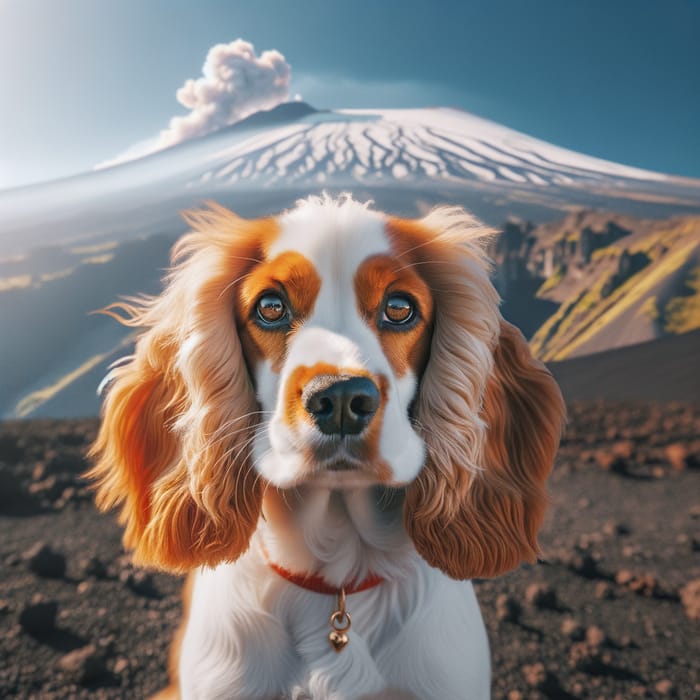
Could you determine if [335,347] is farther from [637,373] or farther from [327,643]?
[637,373]

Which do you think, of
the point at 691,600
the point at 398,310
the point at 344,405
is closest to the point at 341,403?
the point at 344,405

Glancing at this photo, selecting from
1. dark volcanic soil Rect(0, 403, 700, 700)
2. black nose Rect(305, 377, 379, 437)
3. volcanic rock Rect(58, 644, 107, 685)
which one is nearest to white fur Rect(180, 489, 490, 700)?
black nose Rect(305, 377, 379, 437)

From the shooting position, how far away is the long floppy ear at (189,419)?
1.46m

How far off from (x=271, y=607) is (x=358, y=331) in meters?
0.73

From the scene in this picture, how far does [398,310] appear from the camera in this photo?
135cm

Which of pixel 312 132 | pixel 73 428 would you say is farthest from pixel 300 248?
pixel 312 132

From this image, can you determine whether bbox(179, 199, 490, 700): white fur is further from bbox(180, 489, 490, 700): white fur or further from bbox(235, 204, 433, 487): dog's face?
bbox(235, 204, 433, 487): dog's face

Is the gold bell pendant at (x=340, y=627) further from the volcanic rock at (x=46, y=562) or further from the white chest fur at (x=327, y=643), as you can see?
the volcanic rock at (x=46, y=562)

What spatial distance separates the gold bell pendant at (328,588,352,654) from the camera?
59.7 inches

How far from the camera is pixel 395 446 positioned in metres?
1.25

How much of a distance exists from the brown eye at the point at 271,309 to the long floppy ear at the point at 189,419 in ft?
0.37

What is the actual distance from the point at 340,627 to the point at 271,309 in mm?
756

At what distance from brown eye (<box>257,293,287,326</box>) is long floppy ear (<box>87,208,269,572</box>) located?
0.37ft

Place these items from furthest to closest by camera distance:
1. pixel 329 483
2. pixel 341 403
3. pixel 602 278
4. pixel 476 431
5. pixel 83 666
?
1. pixel 602 278
2. pixel 83 666
3. pixel 476 431
4. pixel 329 483
5. pixel 341 403
